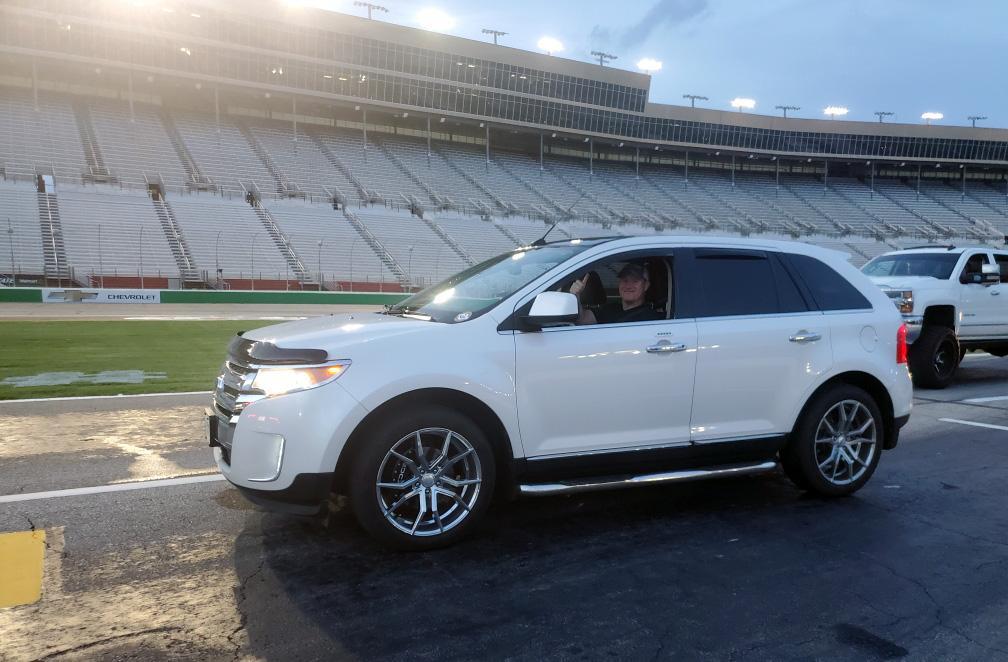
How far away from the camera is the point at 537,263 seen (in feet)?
15.8

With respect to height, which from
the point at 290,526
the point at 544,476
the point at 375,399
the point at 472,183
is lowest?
the point at 290,526

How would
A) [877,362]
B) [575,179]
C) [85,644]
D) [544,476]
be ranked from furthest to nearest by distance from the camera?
[575,179] → [877,362] → [544,476] → [85,644]

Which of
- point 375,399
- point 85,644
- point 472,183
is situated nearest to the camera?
point 85,644

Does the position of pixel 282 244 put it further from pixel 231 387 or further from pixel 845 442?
pixel 845 442

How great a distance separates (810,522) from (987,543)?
0.97 meters

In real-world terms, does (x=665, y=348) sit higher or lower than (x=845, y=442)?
higher

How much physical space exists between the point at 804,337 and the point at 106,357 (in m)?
11.5

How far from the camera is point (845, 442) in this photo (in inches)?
203

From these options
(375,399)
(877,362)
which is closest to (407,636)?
(375,399)

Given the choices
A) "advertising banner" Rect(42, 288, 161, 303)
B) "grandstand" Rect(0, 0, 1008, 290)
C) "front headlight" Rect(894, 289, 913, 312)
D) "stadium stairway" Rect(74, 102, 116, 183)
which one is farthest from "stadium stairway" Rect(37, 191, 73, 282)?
"front headlight" Rect(894, 289, 913, 312)

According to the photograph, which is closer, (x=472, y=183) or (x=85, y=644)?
(x=85, y=644)

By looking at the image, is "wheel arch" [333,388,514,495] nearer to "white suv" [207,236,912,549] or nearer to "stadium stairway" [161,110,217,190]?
"white suv" [207,236,912,549]

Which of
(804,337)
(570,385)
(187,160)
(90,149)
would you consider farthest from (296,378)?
(187,160)

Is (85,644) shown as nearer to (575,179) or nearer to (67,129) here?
(67,129)
